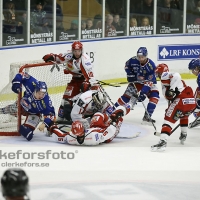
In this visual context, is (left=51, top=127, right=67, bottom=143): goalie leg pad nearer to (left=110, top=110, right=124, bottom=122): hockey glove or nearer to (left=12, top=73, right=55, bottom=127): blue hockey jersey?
(left=12, top=73, right=55, bottom=127): blue hockey jersey

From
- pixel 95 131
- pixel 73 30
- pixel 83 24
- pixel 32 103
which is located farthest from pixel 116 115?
pixel 83 24

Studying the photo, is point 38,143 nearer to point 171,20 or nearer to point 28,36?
point 28,36

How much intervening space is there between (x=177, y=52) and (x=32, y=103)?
18.0 feet

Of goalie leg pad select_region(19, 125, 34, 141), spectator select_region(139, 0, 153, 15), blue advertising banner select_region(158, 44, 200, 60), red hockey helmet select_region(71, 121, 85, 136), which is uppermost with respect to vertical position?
spectator select_region(139, 0, 153, 15)

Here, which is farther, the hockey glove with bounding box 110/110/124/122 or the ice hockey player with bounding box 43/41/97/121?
the ice hockey player with bounding box 43/41/97/121

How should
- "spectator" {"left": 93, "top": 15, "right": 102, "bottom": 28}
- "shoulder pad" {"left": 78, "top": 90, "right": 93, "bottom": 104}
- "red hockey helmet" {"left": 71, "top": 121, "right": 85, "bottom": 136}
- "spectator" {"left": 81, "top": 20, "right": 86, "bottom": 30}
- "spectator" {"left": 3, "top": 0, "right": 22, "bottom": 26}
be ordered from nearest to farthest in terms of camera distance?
"red hockey helmet" {"left": 71, "top": 121, "right": 85, "bottom": 136}
"shoulder pad" {"left": 78, "top": 90, "right": 93, "bottom": 104}
"spectator" {"left": 3, "top": 0, "right": 22, "bottom": 26}
"spectator" {"left": 81, "top": 20, "right": 86, "bottom": 30}
"spectator" {"left": 93, "top": 15, "right": 102, "bottom": 28}

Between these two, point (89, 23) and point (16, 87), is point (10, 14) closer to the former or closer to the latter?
point (89, 23)

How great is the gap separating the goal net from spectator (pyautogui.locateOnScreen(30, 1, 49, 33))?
2.15 metres

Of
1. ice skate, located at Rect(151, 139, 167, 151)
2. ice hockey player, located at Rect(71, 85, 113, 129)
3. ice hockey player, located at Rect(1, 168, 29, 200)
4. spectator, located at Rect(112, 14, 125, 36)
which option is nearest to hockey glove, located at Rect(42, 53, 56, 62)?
ice hockey player, located at Rect(71, 85, 113, 129)

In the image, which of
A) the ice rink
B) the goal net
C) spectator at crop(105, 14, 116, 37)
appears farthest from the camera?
spectator at crop(105, 14, 116, 37)

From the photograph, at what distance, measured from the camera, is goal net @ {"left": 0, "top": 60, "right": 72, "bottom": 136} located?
7297mm

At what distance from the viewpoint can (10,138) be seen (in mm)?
7137

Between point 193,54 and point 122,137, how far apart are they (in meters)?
5.17

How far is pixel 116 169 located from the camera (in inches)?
234
